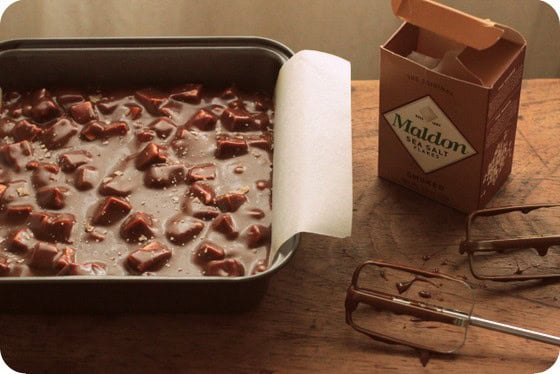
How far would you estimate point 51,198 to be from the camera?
Result: 1.64m

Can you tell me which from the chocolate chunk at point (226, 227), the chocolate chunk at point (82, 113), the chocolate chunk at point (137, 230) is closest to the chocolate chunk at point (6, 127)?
the chocolate chunk at point (82, 113)

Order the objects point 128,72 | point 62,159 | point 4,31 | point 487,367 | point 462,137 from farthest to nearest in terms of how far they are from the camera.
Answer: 1. point 4,31
2. point 128,72
3. point 62,159
4. point 462,137
5. point 487,367

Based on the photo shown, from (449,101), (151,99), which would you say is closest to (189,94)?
(151,99)

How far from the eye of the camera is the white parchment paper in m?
1.50

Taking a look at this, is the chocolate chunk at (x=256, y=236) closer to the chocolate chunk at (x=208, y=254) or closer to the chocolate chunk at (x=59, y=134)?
the chocolate chunk at (x=208, y=254)

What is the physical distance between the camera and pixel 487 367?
1497mm

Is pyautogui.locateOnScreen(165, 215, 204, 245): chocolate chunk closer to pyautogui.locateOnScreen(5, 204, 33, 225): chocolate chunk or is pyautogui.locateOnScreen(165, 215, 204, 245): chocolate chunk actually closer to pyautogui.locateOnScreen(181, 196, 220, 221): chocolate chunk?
pyautogui.locateOnScreen(181, 196, 220, 221): chocolate chunk

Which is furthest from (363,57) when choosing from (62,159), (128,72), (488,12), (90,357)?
(90,357)

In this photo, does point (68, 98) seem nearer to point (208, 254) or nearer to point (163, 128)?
point (163, 128)

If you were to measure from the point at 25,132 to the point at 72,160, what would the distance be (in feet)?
0.42

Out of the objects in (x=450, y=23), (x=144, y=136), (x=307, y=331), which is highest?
(x=450, y=23)

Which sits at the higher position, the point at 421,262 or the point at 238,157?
the point at 238,157

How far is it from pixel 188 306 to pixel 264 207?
0.74ft

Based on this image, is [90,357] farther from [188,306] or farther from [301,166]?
[301,166]
